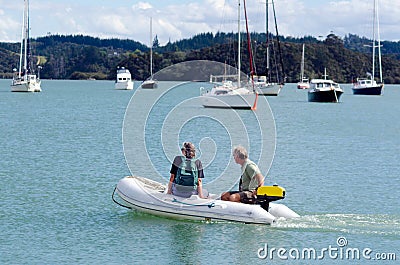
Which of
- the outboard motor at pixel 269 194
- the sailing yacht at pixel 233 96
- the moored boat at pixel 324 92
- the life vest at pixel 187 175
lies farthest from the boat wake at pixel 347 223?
the moored boat at pixel 324 92

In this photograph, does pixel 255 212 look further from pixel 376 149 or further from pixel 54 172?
pixel 376 149

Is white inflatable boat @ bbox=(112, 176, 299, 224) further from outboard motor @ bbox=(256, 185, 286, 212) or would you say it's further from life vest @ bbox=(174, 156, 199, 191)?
life vest @ bbox=(174, 156, 199, 191)

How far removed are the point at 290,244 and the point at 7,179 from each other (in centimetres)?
1124

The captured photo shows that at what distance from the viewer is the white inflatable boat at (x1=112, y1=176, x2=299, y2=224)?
57.7ft

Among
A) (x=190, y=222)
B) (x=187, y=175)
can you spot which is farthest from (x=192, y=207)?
(x=187, y=175)

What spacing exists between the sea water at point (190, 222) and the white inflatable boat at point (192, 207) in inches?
7.3

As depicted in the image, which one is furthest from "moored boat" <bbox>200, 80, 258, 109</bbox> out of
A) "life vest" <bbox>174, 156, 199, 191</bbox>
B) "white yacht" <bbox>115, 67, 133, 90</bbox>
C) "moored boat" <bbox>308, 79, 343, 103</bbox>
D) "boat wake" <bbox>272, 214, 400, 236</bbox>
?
"white yacht" <bbox>115, 67, 133, 90</bbox>

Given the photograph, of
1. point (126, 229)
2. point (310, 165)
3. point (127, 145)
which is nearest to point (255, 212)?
point (126, 229)

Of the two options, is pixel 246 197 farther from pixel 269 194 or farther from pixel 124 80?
pixel 124 80

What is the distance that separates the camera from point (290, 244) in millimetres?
16766

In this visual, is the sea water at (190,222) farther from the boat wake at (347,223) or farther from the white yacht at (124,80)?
the white yacht at (124,80)

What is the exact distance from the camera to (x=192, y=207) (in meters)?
18.0

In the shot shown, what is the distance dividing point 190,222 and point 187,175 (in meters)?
1.12

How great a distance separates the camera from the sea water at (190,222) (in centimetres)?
1631
